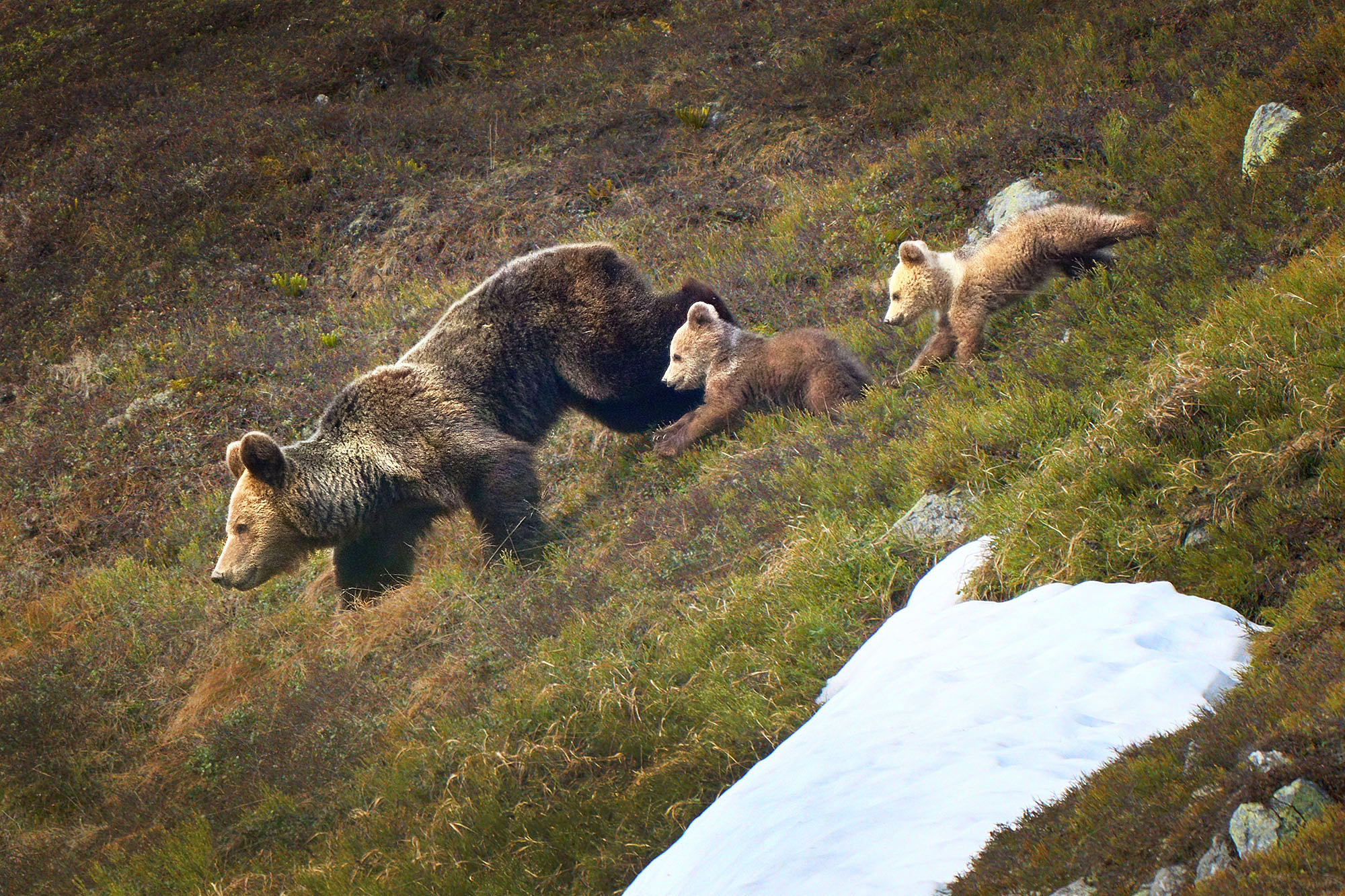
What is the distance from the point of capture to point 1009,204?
9.81 metres

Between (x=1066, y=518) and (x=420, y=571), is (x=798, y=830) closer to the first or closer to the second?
(x=1066, y=518)

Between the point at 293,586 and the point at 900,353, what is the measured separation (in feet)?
19.4

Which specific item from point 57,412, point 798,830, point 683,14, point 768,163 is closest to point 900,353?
point 798,830

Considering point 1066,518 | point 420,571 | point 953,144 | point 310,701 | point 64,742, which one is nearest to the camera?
point 1066,518

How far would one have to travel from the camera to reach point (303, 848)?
223 inches

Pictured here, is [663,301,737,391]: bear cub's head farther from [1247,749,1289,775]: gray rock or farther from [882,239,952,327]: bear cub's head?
[1247,749,1289,775]: gray rock

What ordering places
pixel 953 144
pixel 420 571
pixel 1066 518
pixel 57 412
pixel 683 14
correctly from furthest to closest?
pixel 683 14 < pixel 57 412 < pixel 953 144 < pixel 420 571 < pixel 1066 518

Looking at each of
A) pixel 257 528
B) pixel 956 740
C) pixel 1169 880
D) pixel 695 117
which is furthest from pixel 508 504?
pixel 695 117

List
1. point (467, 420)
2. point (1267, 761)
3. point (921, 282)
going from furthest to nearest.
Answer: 1. point (467, 420)
2. point (921, 282)
3. point (1267, 761)

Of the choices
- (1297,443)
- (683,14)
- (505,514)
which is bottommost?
(505,514)

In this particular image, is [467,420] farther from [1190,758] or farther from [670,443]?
[1190,758]

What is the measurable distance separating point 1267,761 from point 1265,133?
663cm

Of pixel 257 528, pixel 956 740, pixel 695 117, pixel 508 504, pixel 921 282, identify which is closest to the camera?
pixel 956 740

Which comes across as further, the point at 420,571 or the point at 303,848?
the point at 420,571
